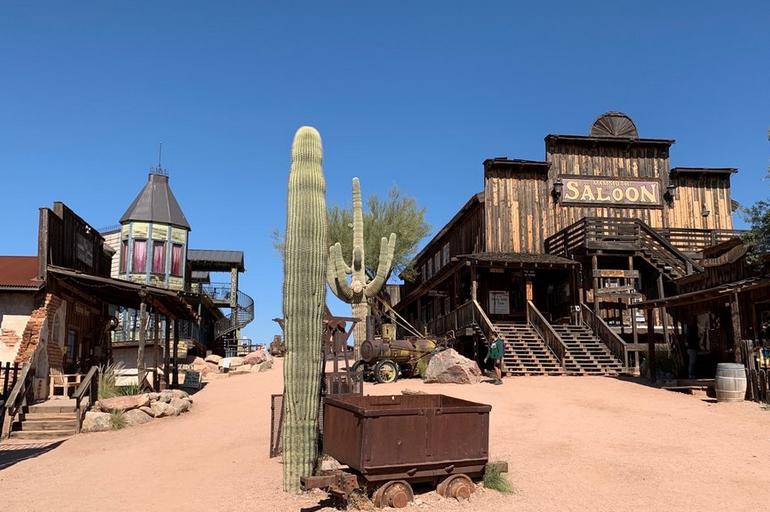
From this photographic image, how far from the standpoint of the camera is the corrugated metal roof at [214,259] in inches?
1581

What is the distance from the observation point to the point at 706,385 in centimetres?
1620

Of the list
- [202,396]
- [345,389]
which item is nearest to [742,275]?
[345,389]

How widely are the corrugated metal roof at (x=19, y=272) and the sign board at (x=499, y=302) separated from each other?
59.3ft

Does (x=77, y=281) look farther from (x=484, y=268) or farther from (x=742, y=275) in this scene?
(x=742, y=275)

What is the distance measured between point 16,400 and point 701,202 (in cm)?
2924

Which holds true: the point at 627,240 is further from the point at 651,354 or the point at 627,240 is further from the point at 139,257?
the point at 139,257

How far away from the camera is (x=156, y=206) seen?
3503 cm

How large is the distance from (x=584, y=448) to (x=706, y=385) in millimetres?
7891

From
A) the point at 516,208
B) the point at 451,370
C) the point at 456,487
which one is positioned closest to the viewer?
the point at 456,487

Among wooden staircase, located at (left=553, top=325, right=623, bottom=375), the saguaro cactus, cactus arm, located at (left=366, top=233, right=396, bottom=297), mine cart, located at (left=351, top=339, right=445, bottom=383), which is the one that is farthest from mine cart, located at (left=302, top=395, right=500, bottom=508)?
wooden staircase, located at (left=553, top=325, right=623, bottom=375)

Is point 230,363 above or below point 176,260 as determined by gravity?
below

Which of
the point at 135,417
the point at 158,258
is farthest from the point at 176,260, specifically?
the point at 135,417

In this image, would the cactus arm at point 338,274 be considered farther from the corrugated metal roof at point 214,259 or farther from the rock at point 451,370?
the corrugated metal roof at point 214,259

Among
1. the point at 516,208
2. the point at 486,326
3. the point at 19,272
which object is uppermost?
the point at 516,208
